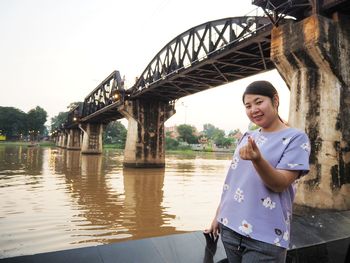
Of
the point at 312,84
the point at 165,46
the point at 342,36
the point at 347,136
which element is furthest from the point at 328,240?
the point at 165,46

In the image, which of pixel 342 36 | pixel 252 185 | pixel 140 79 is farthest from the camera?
pixel 140 79

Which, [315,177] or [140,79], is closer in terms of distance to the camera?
[315,177]

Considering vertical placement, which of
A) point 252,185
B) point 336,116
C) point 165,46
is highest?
point 165,46

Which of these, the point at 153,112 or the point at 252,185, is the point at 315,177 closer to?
the point at 252,185

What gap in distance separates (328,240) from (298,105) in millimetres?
6160

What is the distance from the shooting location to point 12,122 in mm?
121312

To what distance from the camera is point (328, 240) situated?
314 centimetres

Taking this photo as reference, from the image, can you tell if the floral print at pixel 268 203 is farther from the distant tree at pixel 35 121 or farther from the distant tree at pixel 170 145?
the distant tree at pixel 35 121

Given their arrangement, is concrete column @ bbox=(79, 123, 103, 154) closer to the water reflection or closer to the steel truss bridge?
the steel truss bridge

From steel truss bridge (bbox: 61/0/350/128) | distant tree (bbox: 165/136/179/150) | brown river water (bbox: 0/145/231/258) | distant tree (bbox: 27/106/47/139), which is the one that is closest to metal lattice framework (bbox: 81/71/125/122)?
steel truss bridge (bbox: 61/0/350/128)

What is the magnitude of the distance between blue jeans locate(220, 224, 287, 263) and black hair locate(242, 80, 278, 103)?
871 millimetres

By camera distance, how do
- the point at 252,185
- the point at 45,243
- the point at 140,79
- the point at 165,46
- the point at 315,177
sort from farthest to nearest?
the point at 140,79 < the point at 165,46 < the point at 315,177 < the point at 45,243 < the point at 252,185

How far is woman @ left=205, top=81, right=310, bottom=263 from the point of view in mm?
1627

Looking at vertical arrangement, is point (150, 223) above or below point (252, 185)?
below
